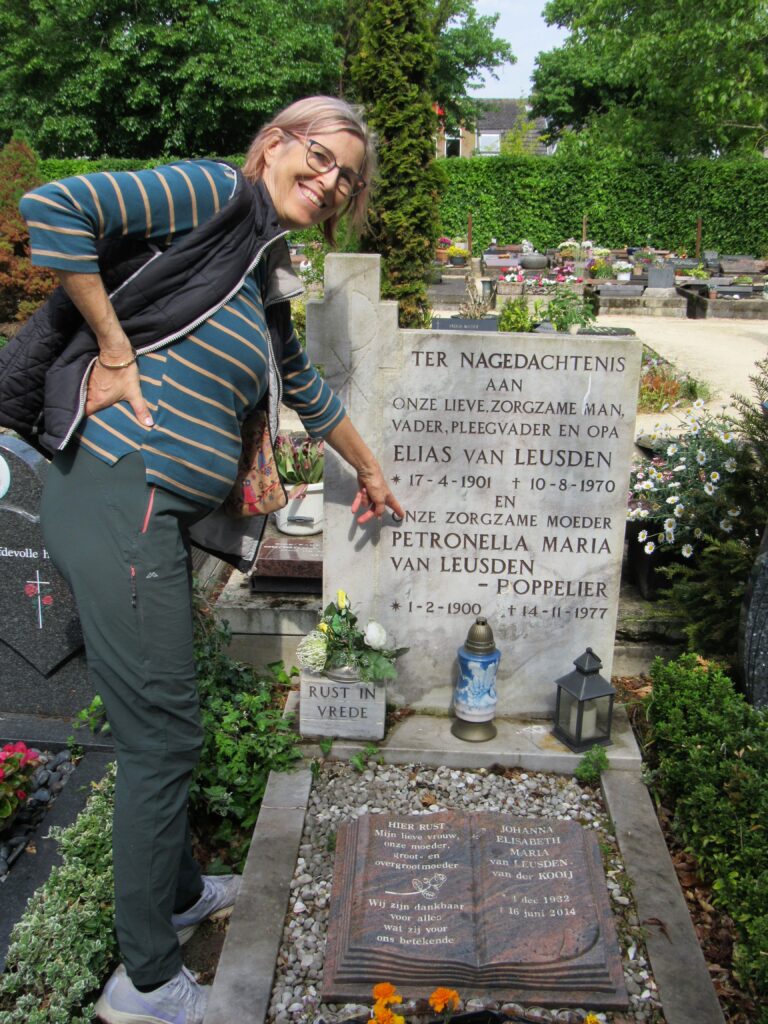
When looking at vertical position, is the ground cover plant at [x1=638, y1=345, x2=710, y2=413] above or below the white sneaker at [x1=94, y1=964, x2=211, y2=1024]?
above

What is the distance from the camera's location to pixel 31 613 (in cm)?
384

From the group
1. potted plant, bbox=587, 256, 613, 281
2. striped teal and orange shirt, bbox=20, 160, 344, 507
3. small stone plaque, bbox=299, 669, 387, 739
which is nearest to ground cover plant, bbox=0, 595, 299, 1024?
small stone plaque, bbox=299, 669, 387, 739

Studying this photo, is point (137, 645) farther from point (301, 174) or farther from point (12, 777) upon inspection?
point (12, 777)

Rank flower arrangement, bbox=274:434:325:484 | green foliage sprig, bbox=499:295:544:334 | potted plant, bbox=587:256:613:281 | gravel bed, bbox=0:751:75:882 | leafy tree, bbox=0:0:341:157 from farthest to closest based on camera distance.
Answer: leafy tree, bbox=0:0:341:157, potted plant, bbox=587:256:613:281, green foliage sprig, bbox=499:295:544:334, flower arrangement, bbox=274:434:325:484, gravel bed, bbox=0:751:75:882

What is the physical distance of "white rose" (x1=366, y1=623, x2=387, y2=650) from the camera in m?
3.34

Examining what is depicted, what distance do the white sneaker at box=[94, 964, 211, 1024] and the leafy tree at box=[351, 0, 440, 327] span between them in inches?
368

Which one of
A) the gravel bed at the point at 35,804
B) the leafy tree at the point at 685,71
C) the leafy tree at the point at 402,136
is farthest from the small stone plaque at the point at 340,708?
the leafy tree at the point at 685,71

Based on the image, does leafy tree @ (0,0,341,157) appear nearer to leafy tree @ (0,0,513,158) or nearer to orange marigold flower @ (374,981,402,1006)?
leafy tree @ (0,0,513,158)

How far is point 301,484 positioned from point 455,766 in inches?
103

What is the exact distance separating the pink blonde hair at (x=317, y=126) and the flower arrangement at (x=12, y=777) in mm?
2164

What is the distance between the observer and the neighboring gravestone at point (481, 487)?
10.7 ft

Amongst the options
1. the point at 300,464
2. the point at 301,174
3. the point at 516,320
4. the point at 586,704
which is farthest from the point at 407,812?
the point at 516,320

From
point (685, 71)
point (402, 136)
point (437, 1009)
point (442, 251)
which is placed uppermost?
point (685, 71)

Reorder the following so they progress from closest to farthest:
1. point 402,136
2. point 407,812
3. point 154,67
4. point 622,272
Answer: point 407,812, point 402,136, point 622,272, point 154,67
